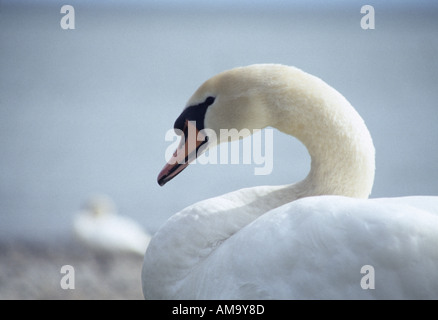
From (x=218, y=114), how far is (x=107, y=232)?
413 centimetres

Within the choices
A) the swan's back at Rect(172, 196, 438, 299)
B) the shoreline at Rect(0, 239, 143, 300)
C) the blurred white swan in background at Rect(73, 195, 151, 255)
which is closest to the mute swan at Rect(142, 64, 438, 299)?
the swan's back at Rect(172, 196, 438, 299)

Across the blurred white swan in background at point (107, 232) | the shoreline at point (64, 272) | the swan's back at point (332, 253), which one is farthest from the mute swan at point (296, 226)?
the blurred white swan in background at point (107, 232)

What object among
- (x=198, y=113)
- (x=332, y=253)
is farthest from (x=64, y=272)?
(x=332, y=253)

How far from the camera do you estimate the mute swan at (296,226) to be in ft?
6.13

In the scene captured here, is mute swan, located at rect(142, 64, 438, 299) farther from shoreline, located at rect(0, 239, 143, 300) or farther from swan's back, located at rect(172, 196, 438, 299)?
shoreline, located at rect(0, 239, 143, 300)

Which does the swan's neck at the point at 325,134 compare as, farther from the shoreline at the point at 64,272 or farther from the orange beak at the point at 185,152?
the shoreline at the point at 64,272

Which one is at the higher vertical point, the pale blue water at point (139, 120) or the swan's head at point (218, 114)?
the pale blue water at point (139, 120)

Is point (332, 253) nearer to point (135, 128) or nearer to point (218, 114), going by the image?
point (218, 114)

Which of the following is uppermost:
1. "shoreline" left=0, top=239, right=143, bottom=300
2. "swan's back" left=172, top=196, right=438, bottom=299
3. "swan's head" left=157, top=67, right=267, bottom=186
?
"swan's head" left=157, top=67, right=267, bottom=186

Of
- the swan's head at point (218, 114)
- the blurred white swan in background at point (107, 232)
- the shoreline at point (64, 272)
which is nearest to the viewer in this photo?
the swan's head at point (218, 114)

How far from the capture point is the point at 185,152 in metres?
2.56

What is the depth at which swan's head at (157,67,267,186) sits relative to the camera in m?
2.45
